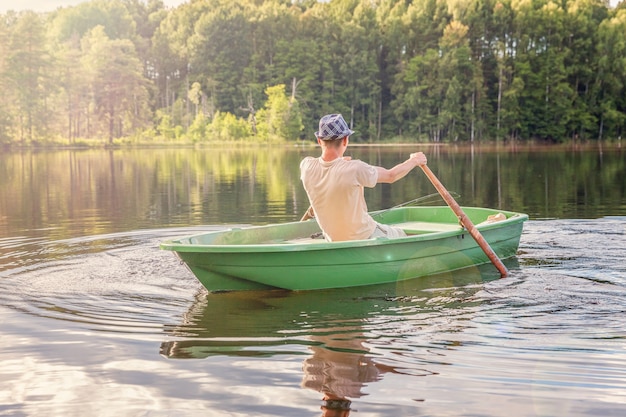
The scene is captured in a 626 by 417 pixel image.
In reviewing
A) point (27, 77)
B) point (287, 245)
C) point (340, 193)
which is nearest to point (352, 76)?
point (27, 77)

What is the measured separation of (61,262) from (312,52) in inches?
2307

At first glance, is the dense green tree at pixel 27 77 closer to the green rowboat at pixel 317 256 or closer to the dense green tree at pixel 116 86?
the dense green tree at pixel 116 86

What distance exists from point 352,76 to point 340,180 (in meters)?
59.8

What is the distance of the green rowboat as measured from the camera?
624 cm

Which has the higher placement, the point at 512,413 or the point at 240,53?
the point at 240,53

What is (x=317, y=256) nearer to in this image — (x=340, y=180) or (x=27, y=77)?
(x=340, y=180)

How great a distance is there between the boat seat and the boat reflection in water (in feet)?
3.90

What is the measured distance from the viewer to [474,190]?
18250mm

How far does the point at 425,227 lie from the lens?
9.20 meters

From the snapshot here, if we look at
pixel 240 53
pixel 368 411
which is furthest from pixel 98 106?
pixel 368 411

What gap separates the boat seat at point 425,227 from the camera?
8.66 meters

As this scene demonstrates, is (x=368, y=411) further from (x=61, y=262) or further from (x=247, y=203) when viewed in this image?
(x=247, y=203)

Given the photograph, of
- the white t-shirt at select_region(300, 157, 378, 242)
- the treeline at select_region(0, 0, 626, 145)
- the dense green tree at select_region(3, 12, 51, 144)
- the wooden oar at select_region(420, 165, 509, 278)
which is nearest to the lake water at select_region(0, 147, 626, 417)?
the wooden oar at select_region(420, 165, 509, 278)

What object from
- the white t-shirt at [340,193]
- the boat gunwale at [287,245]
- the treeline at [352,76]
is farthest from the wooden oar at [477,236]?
the treeline at [352,76]
